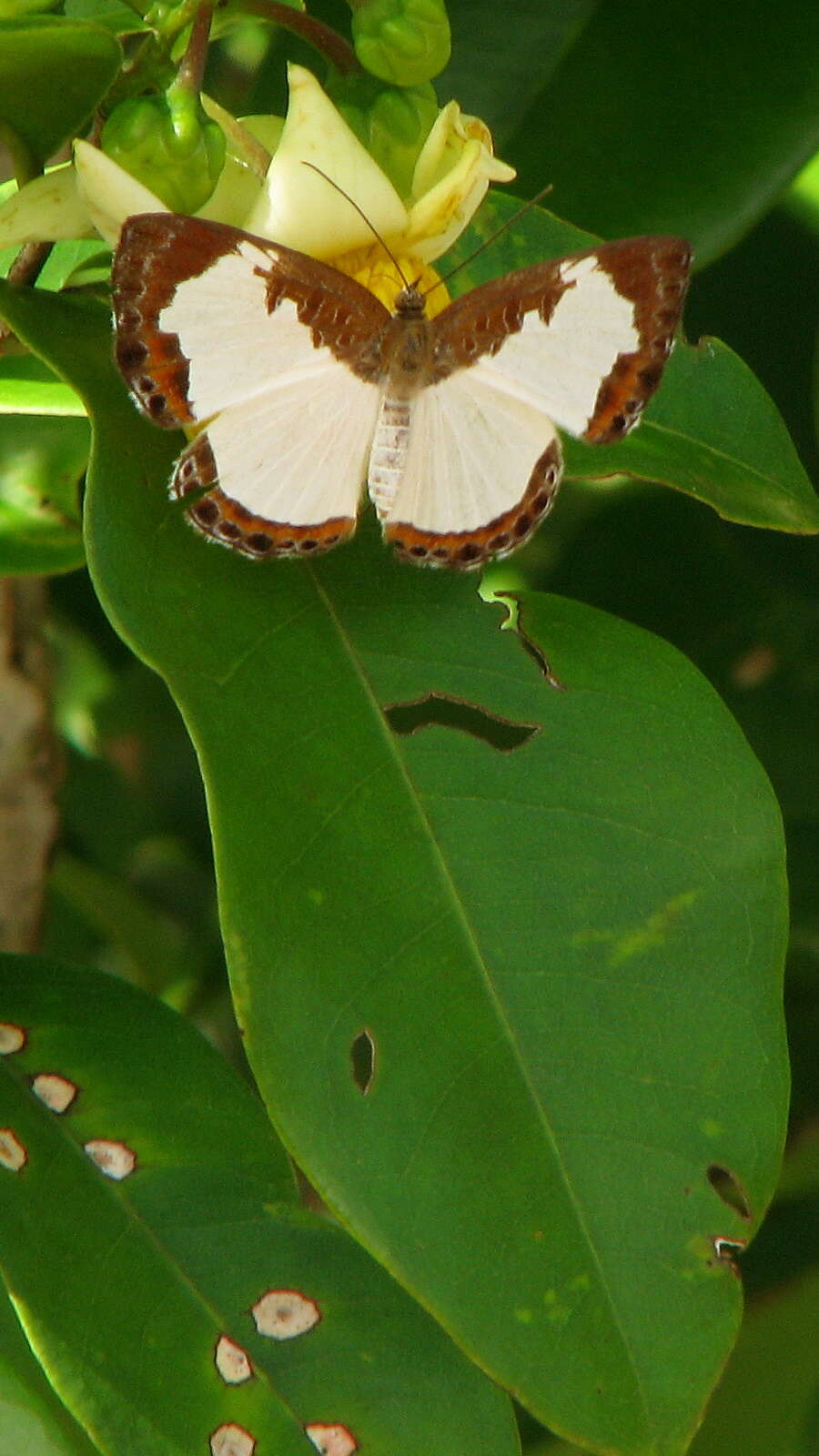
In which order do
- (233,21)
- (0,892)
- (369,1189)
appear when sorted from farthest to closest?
(0,892) → (233,21) → (369,1189)

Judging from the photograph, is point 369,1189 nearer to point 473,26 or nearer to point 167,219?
point 167,219

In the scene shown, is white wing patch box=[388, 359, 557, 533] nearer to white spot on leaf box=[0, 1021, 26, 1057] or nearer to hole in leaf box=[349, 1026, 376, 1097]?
hole in leaf box=[349, 1026, 376, 1097]

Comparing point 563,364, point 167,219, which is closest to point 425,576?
point 563,364

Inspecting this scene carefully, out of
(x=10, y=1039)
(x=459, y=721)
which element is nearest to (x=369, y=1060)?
(x=459, y=721)

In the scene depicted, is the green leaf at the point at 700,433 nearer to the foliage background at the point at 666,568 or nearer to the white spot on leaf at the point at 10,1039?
the foliage background at the point at 666,568

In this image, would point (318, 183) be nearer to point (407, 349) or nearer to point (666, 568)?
point (407, 349)

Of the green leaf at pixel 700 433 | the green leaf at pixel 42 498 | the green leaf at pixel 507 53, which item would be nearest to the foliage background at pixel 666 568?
the green leaf at pixel 507 53
